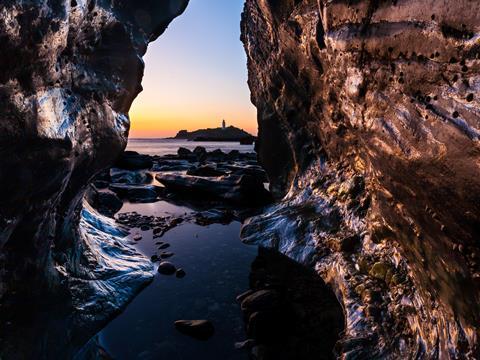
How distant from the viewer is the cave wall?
3010 millimetres

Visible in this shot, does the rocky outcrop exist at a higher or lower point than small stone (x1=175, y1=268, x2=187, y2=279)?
higher

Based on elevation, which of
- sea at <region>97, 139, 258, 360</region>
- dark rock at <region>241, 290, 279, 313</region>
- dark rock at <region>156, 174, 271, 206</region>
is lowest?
sea at <region>97, 139, 258, 360</region>

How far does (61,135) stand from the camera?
3.72m

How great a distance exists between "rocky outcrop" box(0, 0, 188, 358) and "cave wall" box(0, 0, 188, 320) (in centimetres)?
1

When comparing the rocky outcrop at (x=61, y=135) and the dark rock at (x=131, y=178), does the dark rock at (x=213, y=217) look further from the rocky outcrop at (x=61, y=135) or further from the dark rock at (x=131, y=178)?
the dark rock at (x=131, y=178)

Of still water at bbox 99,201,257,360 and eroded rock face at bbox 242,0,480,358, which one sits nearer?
eroded rock face at bbox 242,0,480,358

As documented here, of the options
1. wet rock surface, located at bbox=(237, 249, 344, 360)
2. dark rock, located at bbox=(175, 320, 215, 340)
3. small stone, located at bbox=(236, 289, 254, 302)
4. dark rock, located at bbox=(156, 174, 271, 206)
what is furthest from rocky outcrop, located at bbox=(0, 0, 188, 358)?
dark rock, located at bbox=(156, 174, 271, 206)

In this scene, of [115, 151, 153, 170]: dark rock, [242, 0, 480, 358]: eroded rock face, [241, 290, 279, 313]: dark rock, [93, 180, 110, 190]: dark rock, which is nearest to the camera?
[242, 0, 480, 358]: eroded rock face

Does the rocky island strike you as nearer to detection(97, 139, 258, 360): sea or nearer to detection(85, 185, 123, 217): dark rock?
detection(97, 139, 258, 360): sea

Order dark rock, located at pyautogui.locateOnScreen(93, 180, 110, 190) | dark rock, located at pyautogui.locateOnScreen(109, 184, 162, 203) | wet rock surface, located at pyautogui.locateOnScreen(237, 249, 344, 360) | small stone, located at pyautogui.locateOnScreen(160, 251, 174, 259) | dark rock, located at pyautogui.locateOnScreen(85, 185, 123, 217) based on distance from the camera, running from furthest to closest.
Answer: dark rock, located at pyautogui.locateOnScreen(93, 180, 110, 190) → dark rock, located at pyautogui.locateOnScreen(109, 184, 162, 203) → dark rock, located at pyautogui.locateOnScreen(85, 185, 123, 217) → small stone, located at pyautogui.locateOnScreen(160, 251, 174, 259) → wet rock surface, located at pyautogui.locateOnScreen(237, 249, 344, 360)

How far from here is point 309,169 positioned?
8.64 meters

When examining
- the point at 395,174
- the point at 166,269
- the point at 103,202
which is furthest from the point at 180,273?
the point at 103,202

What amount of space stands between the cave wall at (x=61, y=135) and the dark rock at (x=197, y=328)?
1.12 m

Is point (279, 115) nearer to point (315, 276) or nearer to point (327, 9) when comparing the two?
point (327, 9)
